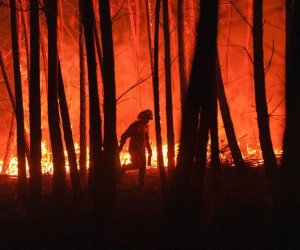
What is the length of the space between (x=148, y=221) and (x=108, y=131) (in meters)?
1.80

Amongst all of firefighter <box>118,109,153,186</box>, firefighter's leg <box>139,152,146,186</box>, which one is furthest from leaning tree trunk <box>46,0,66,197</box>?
firefighter's leg <box>139,152,146,186</box>

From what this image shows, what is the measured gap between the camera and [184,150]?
16.5ft

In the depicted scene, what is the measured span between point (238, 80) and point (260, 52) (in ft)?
44.9

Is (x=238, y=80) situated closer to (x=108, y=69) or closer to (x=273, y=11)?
(x=273, y=11)

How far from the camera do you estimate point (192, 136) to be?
4945 mm

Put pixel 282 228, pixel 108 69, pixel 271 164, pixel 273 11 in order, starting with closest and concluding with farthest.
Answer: pixel 282 228
pixel 108 69
pixel 271 164
pixel 273 11

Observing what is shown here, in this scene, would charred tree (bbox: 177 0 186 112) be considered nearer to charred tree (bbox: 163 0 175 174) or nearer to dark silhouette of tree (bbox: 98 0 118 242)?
charred tree (bbox: 163 0 175 174)

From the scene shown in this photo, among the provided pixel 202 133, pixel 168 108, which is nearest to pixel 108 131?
pixel 202 133

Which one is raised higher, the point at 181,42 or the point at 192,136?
the point at 181,42

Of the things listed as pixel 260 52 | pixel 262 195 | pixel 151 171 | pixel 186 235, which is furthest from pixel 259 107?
pixel 151 171

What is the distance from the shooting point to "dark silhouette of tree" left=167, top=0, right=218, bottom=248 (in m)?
4.85

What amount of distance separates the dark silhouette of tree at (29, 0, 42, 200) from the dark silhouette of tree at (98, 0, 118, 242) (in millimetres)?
1778

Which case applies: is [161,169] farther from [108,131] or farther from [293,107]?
[293,107]

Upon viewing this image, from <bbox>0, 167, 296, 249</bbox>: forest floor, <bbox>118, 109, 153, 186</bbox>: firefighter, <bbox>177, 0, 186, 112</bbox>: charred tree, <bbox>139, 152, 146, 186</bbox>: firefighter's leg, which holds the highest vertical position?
<bbox>177, 0, 186, 112</bbox>: charred tree
